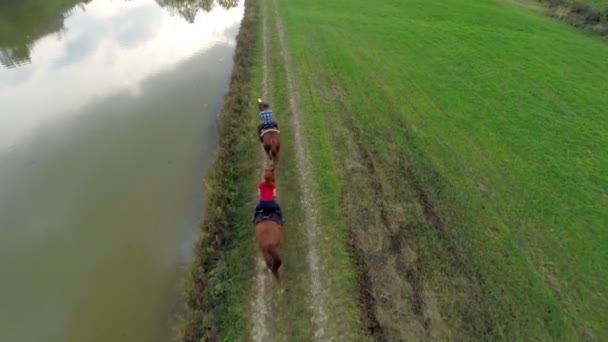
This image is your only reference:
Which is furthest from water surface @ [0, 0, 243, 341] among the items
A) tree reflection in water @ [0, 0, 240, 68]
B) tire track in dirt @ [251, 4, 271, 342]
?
tire track in dirt @ [251, 4, 271, 342]

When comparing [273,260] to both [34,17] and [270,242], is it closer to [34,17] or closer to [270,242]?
[270,242]

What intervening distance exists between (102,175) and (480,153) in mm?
13723

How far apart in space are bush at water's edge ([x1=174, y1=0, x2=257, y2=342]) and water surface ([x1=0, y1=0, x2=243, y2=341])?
63 cm

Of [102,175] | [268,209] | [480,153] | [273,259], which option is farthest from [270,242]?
[480,153]

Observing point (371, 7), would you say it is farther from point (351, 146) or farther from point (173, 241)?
point (173, 241)

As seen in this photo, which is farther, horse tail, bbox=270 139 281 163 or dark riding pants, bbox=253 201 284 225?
horse tail, bbox=270 139 281 163

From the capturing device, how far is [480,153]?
46.1 ft

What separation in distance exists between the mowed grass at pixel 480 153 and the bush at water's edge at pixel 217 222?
2.86 meters

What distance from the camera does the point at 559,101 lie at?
57.9ft

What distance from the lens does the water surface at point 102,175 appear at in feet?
31.2

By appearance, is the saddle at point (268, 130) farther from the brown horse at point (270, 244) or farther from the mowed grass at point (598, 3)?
the mowed grass at point (598, 3)

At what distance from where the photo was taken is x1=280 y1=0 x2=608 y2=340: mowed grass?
9422mm

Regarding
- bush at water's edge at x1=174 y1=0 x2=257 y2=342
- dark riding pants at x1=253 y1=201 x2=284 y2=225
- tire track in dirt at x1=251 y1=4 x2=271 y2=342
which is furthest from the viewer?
dark riding pants at x1=253 y1=201 x2=284 y2=225

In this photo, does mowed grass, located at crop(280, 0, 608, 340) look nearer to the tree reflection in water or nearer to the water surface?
the water surface
